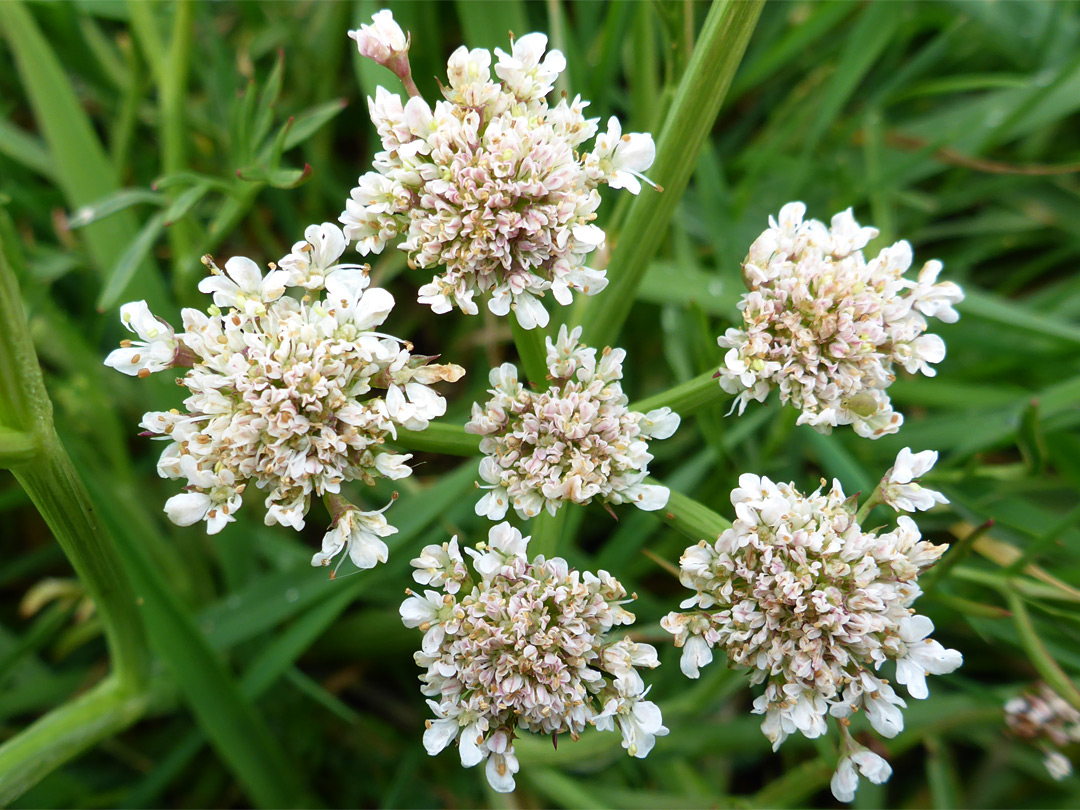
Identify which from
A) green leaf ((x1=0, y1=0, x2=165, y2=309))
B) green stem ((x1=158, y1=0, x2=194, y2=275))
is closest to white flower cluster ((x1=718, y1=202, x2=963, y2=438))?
green stem ((x1=158, y1=0, x2=194, y2=275))

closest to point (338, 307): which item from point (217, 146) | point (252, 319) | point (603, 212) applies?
point (252, 319)

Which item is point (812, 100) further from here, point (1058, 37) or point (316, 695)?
point (316, 695)

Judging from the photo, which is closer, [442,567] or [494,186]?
[494,186]

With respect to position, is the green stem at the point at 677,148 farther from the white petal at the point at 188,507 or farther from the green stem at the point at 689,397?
the white petal at the point at 188,507

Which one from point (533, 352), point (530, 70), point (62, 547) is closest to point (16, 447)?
point (62, 547)

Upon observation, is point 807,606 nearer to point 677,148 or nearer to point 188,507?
point 677,148

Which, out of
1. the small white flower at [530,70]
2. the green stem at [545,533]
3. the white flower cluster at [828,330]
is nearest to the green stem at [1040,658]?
the white flower cluster at [828,330]

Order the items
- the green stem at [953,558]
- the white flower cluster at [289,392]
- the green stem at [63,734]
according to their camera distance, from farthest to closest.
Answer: the green stem at [953,558] < the green stem at [63,734] < the white flower cluster at [289,392]
